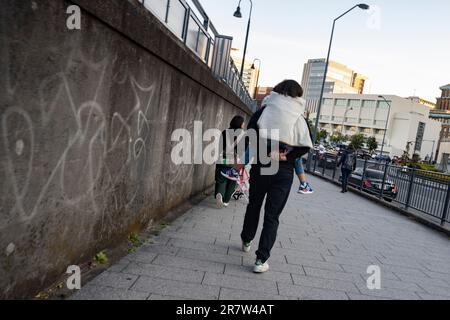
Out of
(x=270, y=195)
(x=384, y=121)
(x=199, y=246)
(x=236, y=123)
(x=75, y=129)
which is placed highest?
(x=384, y=121)

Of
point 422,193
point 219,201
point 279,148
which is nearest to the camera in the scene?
point 279,148

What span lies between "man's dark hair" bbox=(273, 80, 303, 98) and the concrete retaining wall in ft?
4.73

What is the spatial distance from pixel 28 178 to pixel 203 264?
6.94ft

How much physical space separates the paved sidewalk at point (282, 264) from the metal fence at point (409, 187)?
150cm

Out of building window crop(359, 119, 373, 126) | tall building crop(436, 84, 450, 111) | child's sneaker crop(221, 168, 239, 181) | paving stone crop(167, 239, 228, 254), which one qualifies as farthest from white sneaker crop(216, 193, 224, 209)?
tall building crop(436, 84, 450, 111)

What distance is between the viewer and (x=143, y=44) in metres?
3.93

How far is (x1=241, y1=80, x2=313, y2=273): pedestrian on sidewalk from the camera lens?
4.01 metres

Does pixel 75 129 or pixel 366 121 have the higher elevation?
pixel 366 121

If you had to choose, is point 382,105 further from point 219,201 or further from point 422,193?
point 219,201

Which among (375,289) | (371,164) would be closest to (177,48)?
(375,289)

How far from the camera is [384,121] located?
330 ft

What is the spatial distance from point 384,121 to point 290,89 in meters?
105

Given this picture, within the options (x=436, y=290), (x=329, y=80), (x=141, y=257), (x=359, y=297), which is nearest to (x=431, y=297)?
(x=436, y=290)
